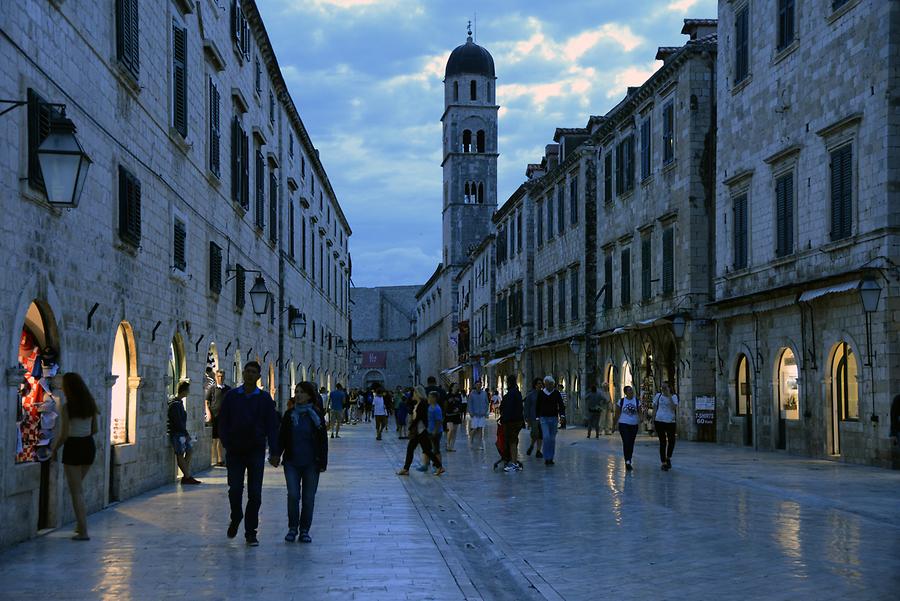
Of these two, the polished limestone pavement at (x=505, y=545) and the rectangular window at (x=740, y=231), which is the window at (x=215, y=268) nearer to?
the polished limestone pavement at (x=505, y=545)

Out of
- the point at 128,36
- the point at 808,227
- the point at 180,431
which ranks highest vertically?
the point at 128,36

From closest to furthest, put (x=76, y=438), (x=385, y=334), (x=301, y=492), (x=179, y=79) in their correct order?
(x=76, y=438) → (x=301, y=492) → (x=179, y=79) → (x=385, y=334)

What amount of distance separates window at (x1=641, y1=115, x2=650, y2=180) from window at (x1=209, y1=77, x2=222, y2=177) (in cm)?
1604

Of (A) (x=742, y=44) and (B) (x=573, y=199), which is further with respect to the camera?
(B) (x=573, y=199)

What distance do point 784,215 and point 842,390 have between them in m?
4.31

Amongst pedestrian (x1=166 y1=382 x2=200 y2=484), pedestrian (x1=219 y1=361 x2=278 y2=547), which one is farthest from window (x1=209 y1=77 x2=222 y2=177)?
pedestrian (x1=219 y1=361 x2=278 y2=547)

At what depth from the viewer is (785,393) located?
2525 centimetres

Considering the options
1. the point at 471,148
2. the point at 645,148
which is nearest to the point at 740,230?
the point at 645,148

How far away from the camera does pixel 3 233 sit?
1030 centimetres

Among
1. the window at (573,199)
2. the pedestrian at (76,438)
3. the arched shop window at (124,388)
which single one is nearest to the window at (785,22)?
the arched shop window at (124,388)

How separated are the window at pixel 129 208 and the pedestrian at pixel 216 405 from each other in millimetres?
4911

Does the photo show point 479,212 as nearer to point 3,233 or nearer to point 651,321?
A: point 651,321

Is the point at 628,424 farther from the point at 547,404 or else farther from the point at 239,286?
the point at 239,286

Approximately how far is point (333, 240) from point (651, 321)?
29742 millimetres
